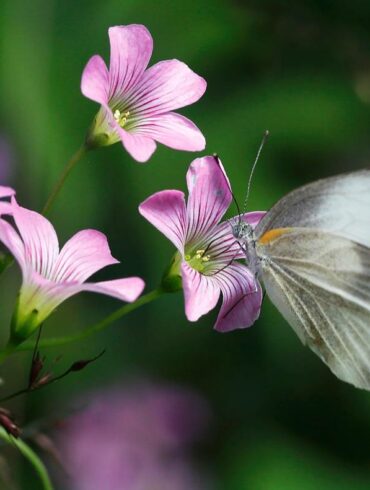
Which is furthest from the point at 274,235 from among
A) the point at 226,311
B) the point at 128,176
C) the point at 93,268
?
the point at 128,176

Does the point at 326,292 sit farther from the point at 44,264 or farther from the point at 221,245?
the point at 44,264

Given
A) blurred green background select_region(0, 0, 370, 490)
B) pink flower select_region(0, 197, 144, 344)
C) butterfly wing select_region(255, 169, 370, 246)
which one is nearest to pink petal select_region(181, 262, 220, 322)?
pink flower select_region(0, 197, 144, 344)

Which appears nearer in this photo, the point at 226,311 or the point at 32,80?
the point at 226,311

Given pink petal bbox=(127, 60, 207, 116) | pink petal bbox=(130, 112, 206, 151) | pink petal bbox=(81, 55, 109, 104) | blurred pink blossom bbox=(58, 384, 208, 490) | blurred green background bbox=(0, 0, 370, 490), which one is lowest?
blurred pink blossom bbox=(58, 384, 208, 490)

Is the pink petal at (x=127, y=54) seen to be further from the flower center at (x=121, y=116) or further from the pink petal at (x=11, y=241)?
the pink petal at (x=11, y=241)

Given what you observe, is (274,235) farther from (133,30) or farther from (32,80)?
(32,80)

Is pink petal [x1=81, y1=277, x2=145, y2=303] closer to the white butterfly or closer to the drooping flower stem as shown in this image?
the drooping flower stem
